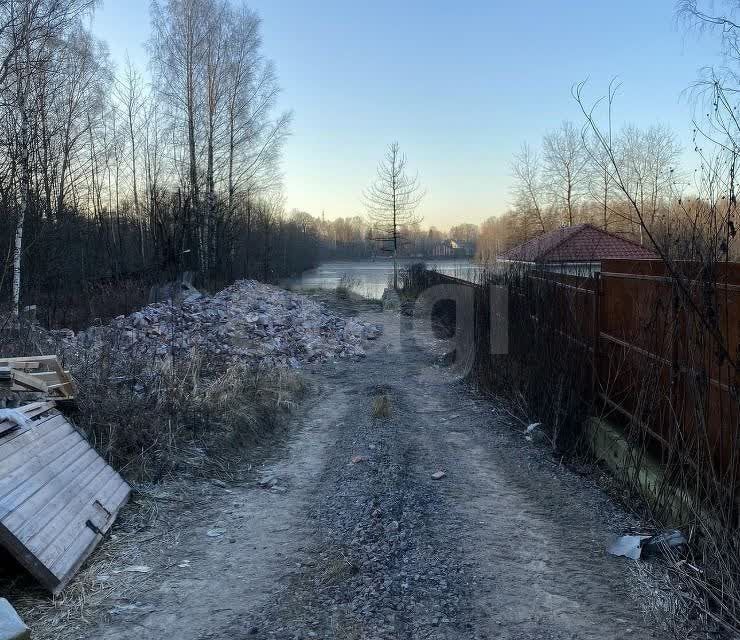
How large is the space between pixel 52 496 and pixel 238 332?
27.2ft

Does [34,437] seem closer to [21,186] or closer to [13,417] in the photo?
[13,417]

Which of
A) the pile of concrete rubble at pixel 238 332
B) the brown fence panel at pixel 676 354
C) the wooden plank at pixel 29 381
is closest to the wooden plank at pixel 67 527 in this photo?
the wooden plank at pixel 29 381

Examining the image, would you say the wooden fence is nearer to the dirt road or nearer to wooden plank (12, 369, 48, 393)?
the dirt road

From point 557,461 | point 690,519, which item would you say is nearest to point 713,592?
point 690,519

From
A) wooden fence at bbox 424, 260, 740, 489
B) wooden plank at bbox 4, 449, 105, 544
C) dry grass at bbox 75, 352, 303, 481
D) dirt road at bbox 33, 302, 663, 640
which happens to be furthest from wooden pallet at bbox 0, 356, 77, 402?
wooden fence at bbox 424, 260, 740, 489

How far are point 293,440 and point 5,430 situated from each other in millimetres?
3409

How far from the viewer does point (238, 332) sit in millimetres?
11875

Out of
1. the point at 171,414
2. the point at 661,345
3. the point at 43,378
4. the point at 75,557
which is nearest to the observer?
the point at 75,557

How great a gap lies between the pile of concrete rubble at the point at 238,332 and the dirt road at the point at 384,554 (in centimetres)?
458

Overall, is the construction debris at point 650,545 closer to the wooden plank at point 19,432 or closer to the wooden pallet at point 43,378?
the wooden plank at point 19,432

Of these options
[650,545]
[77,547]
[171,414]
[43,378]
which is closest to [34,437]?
[77,547]

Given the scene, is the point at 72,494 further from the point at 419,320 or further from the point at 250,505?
the point at 419,320

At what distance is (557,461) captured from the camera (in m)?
5.73

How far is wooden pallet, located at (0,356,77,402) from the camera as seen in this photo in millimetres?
4766
